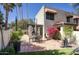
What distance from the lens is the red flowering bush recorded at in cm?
668

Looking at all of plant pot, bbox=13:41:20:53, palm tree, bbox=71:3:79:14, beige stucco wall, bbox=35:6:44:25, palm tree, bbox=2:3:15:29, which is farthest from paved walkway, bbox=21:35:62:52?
palm tree, bbox=71:3:79:14

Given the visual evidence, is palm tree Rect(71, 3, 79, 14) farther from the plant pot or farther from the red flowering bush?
the plant pot

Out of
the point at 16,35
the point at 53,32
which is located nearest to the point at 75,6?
the point at 53,32

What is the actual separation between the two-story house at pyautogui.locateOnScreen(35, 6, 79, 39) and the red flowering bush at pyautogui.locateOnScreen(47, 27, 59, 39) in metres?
0.06

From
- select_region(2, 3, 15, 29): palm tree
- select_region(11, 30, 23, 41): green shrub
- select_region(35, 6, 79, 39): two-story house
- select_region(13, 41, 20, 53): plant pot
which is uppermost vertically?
select_region(2, 3, 15, 29): palm tree

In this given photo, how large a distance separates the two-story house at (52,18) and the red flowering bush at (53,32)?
6 centimetres

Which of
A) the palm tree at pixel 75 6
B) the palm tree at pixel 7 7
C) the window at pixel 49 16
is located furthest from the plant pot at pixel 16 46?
the palm tree at pixel 75 6

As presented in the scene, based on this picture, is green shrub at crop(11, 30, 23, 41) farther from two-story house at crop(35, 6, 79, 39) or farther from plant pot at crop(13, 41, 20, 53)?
two-story house at crop(35, 6, 79, 39)

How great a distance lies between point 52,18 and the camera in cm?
673

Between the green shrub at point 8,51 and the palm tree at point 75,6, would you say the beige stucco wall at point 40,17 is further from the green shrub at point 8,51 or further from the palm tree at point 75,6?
the green shrub at point 8,51

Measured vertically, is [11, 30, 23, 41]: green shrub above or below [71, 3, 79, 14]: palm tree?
below

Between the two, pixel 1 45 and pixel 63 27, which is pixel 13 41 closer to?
pixel 1 45

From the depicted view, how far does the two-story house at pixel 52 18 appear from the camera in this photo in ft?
21.9
